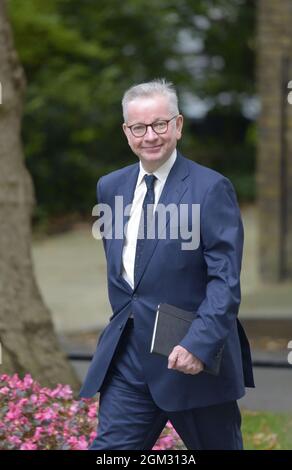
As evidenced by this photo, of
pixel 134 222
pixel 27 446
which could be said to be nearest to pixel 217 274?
pixel 134 222

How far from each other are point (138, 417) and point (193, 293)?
1.79 ft

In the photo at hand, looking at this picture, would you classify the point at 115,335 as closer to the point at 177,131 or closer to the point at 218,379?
the point at 218,379

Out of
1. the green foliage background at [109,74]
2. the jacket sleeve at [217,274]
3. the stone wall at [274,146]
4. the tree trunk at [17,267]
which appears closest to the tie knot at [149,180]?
the jacket sleeve at [217,274]

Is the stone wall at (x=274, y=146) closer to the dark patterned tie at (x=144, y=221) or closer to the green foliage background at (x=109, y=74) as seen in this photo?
the green foliage background at (x=109, y=74)

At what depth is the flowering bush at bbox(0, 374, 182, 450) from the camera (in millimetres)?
5445

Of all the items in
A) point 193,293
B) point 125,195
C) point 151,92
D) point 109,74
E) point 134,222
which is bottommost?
point 193,293

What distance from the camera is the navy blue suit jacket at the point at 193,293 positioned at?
4367 millimetres

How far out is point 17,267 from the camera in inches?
301

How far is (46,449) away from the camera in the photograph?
5.49 meters

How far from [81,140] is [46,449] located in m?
17.1

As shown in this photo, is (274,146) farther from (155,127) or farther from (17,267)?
(155,127)

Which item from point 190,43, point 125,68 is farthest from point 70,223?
point 190,43

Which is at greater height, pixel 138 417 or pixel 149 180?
pixel 149 180

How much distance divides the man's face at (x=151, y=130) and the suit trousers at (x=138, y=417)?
0.67 m
